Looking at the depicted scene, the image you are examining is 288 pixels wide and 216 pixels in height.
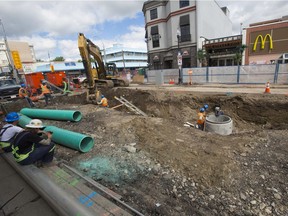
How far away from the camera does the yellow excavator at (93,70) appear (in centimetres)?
1065

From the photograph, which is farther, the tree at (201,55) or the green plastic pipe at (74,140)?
the tree at (201,55)

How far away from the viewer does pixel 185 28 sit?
25.1m

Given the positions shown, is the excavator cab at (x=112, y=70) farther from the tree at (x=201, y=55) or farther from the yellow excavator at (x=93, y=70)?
the tree at (x=201, y=55)

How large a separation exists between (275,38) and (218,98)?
17.2 metres

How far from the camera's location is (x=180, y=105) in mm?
10320

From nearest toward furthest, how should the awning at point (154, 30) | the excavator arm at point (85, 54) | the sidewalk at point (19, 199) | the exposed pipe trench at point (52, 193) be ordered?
the exposed pipe trench at point (52, 193) → the sidewalk at point (19, 199) → the excavator arm at point (85, 54) → the awning at point (154, 30)

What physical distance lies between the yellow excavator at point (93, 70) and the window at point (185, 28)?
14024 millimetres

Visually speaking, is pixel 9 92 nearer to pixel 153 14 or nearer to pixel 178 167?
pixel 178 167

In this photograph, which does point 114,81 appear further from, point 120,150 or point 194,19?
point 194,19

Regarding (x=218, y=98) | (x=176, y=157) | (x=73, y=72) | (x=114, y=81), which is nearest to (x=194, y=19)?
(x=114, y=81)

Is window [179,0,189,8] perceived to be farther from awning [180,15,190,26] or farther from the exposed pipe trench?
the exposed pipe trench

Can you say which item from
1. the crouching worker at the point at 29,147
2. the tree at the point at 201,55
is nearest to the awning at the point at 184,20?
the tree at the point at 201,55

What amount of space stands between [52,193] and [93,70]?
46.0 feet

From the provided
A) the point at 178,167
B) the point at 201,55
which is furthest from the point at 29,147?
the point at 201,55
